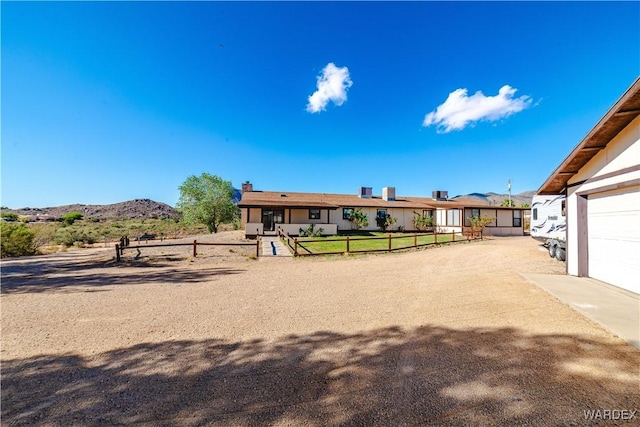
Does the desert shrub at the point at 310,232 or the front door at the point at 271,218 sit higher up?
the front door at the point at 271,218

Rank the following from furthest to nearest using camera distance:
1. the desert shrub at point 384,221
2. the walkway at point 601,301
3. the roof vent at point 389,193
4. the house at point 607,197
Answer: the roof vent at point 389,193, the desert shrub at point 384,221, the house at point 607,197, the walkway at point 601,301

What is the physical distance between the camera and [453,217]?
2588cm

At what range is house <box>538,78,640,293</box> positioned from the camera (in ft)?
19.5

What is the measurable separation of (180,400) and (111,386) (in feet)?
3.32

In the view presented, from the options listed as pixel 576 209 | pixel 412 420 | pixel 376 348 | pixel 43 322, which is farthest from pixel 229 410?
pixel 576 209

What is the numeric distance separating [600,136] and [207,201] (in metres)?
34.1

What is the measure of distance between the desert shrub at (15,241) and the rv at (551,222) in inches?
1194

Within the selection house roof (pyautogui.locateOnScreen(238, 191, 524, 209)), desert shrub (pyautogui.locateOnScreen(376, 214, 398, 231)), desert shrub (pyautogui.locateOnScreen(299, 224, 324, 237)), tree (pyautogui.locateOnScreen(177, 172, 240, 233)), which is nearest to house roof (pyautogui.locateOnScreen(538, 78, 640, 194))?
desert shrub (pyautogui.locateOnScreen(299, 224, 324, 237))

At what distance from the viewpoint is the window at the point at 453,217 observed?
83.4ft

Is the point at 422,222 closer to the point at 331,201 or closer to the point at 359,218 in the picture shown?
the point at 359,218

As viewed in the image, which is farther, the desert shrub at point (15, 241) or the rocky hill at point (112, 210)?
the rocky hill at point (112, 210)

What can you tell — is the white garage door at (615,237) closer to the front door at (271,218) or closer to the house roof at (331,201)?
the house roof at (331,201)

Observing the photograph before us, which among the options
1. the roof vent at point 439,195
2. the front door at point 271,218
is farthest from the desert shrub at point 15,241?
the roof vent at point 439,195

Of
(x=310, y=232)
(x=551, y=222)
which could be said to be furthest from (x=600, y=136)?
(x=310, y=232)
